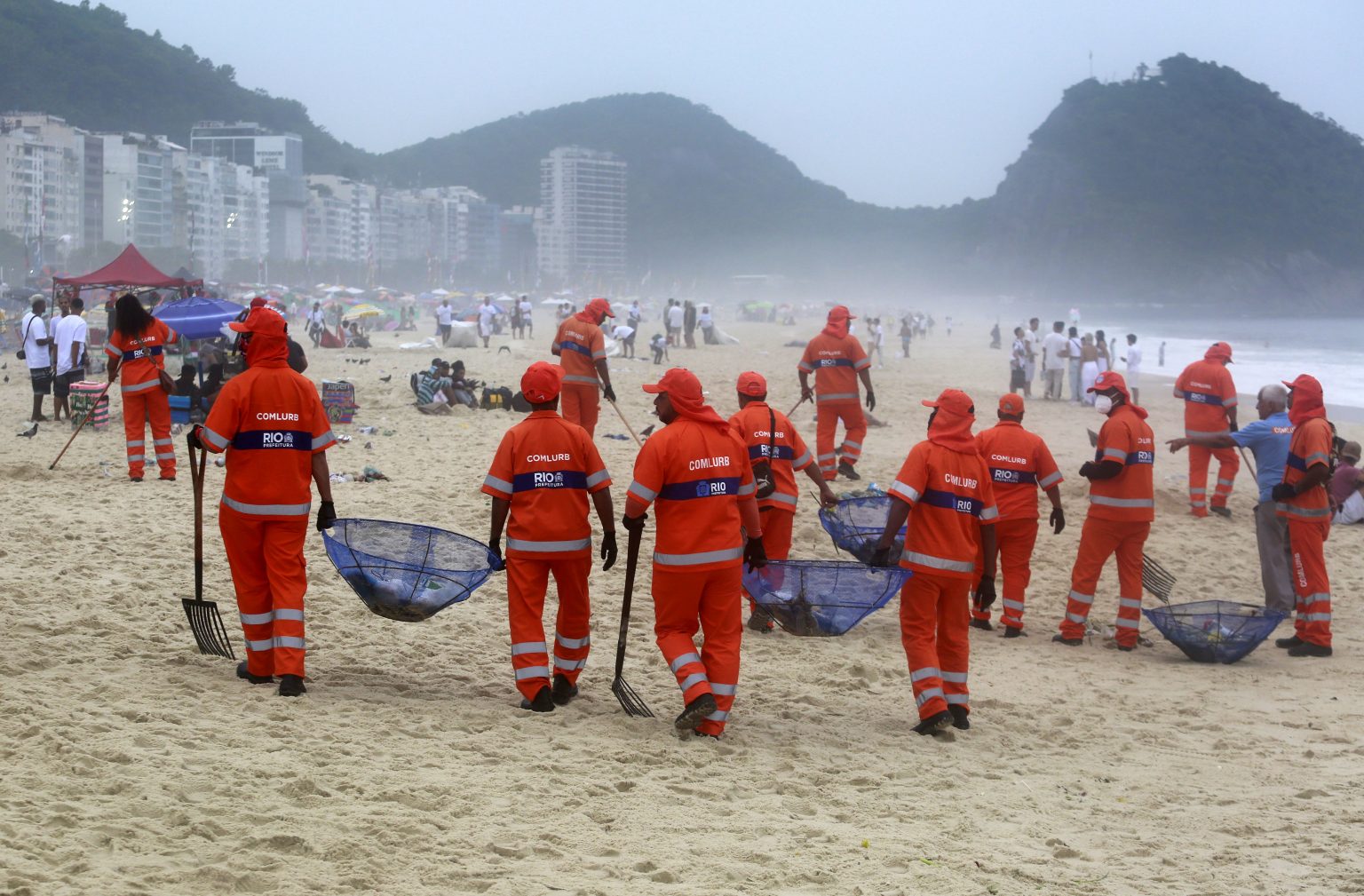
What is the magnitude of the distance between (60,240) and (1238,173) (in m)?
143

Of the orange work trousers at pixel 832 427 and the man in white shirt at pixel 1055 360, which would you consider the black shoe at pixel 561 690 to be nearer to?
the orange work trousers at pixel 832 427

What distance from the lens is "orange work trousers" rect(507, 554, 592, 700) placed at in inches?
234

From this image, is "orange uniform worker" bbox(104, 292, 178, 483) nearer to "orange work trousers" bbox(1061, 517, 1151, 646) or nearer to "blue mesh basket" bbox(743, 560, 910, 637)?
"blue mesh basket" bbox(743, 560, 910, 637)

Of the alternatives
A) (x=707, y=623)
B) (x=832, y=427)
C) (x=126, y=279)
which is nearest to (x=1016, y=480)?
(x=707, y=623)

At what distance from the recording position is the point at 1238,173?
536 ft

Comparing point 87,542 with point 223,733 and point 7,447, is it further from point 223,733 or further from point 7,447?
point 7,447

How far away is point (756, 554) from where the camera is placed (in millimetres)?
6219

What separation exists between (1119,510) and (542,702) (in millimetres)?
4450

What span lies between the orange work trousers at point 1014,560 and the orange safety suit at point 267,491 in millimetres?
4691

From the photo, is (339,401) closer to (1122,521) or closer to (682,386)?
(1122,521)

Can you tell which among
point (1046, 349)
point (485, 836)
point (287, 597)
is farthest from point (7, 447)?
point (1046, 349)

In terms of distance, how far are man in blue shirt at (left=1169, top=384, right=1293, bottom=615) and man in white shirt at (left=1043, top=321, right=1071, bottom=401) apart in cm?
1341

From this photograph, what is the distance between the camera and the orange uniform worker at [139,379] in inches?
444

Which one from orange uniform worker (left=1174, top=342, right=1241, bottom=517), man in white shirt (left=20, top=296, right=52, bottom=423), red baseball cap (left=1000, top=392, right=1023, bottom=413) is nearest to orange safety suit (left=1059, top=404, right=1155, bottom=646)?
red baseball cap (left=1000, top=392, right=1023, bottom=413)
